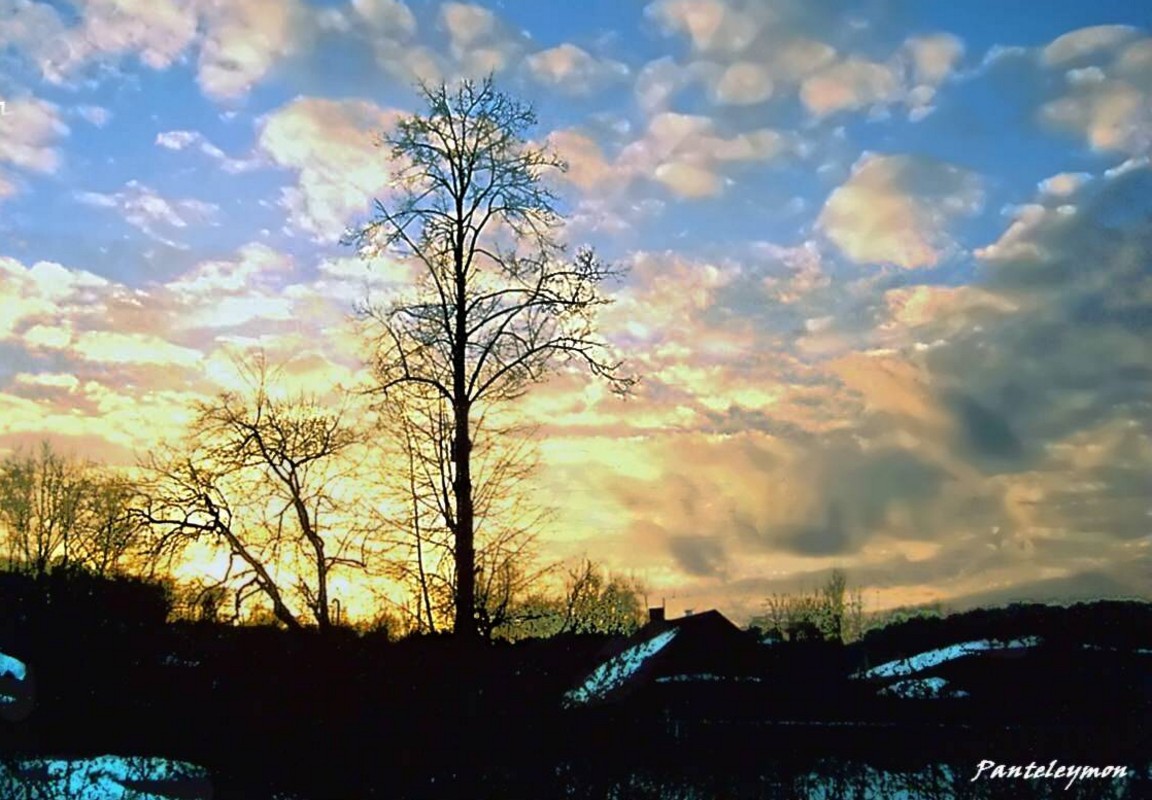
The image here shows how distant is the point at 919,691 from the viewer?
767 inches

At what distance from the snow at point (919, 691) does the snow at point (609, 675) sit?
15.4 feet

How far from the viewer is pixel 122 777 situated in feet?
44.5

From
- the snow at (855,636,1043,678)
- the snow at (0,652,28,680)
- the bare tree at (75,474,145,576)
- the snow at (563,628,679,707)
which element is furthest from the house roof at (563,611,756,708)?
the bare tree at (75,474,145,576)

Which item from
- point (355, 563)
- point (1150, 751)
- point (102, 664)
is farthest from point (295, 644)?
point (1150, 751)

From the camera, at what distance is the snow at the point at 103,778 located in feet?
40.2

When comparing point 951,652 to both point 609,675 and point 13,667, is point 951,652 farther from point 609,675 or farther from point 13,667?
point 13,667

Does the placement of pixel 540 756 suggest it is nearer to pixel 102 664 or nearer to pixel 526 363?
pixel 102 664

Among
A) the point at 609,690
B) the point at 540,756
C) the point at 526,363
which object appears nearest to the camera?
the point at 540,756

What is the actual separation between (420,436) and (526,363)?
4.11m

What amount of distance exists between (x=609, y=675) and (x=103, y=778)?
27.3 ft

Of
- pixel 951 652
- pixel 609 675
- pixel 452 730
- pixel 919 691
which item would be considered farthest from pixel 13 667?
pixel 951 652

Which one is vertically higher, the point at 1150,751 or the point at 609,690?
the point at 609,690

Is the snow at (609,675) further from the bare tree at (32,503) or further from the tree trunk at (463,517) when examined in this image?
the bare tree at (32,503)

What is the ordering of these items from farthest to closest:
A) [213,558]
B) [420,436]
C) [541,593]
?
[541,593] < [213,558] < [420,436]
